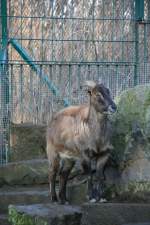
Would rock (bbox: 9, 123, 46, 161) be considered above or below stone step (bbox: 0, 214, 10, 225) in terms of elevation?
above

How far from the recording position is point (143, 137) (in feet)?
24.9

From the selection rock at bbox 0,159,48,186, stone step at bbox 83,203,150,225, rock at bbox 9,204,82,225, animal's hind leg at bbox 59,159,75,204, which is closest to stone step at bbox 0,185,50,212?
animal's hind leg at bbox 59,159,75,204

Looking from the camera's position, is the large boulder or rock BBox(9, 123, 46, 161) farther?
rock BBox(9, 123, 46, 161)

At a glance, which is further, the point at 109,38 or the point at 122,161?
the point at 109,38

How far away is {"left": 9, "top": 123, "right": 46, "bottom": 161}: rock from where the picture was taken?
9758 mm

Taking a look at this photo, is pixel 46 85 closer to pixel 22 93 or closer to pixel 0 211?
Answer: pixel 22 93

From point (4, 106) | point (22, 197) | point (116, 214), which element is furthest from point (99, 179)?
point (4, 106)

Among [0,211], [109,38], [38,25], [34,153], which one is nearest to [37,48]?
[38,25]

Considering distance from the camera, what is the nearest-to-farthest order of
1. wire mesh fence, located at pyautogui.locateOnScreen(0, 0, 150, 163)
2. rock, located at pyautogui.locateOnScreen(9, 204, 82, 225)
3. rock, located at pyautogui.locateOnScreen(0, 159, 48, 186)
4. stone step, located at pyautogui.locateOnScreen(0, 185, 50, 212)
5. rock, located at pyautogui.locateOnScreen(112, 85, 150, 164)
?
rock, located at pyautogui.locateOnScreen(9, 204, 82, 225)
rock, located at pyautogui.locateOnScreen(112, 85, 150, 164)
stone step, located at pyautogui.locateOnScreen(0, 185, 50, 212)
rock, located at pyautogui.locateOnScreen(0, 159, 48, 186)
wire mesh fence, located at pyautogui.locateOnScreen(0, 0, 150, 163)

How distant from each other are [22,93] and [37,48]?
3.09 ft

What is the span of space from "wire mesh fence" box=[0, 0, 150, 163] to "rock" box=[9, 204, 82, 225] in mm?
3249

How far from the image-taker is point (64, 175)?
785 cm

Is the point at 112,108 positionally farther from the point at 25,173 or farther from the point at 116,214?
the point at 25,173

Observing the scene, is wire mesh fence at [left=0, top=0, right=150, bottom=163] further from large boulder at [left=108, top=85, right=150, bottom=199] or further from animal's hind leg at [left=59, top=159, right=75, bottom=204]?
large boulder at [left=108, top=85, right=150, bottom=199]
